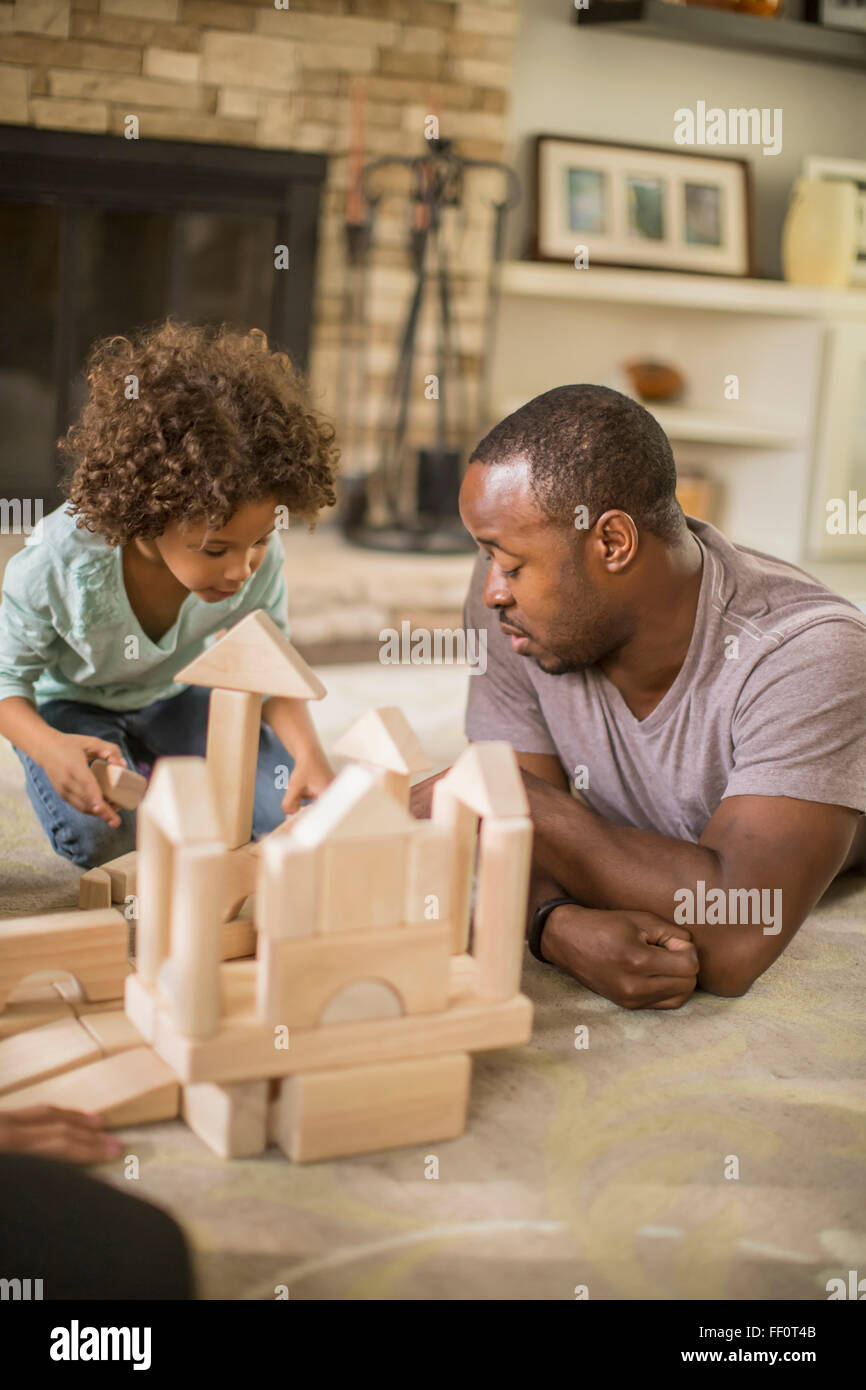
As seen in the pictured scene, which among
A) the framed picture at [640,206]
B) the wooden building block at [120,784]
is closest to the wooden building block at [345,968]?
the wooden building block at [120,784]

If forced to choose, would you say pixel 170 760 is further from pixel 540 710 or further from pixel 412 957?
pixel 540 710

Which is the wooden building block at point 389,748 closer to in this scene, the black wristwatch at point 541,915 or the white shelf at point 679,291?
the black wristwatch at point 541,915

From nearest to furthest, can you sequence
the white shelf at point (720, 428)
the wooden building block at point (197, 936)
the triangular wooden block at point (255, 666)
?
the wooden building block at point (197, 936), the triangular wooden block at point (255, 666), the white shelf at point (720, 428)

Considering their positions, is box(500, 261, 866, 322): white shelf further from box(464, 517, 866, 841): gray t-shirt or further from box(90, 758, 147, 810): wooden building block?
box(90, 758, 147, 810): wooden building block

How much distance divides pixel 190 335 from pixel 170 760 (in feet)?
2.70

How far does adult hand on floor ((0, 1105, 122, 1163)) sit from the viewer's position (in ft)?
3.25

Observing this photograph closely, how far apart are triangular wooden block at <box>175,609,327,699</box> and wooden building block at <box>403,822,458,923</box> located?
0.33 m

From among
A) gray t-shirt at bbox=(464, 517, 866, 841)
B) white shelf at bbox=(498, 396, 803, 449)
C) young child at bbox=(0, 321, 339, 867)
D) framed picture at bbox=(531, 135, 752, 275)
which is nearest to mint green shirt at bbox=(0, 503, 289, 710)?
young child at bbox=(0, 321, 339, 867)

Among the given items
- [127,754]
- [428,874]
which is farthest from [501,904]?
[127,754]

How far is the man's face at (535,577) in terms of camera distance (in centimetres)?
137

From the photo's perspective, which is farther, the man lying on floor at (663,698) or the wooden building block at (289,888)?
the man lying on floor at (663,698)

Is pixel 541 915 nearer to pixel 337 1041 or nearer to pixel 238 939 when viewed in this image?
pixel 238 939

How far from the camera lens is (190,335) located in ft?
5.33

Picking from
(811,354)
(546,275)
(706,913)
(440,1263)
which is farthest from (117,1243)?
(811,354)
